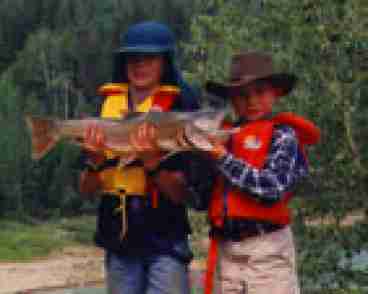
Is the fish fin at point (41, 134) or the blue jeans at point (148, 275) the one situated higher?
the fish fin at point (41, 134)

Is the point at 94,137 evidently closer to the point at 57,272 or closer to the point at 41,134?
the point at 41,134

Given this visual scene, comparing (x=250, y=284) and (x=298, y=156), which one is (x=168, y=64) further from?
(x=250, y=284)

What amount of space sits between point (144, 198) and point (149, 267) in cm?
28

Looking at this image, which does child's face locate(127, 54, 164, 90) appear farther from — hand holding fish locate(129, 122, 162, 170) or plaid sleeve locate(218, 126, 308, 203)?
plaid sleeve locate(218, 126, 308, 203)

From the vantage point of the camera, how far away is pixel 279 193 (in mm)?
3549

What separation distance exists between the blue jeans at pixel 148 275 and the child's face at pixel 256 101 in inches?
25.8

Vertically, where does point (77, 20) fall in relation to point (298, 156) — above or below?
below

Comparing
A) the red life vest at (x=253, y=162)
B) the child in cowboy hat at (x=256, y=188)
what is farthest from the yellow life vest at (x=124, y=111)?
the red life vest at (x=253, y=162)

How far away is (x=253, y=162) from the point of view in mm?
3621

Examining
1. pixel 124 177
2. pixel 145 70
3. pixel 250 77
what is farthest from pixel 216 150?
pixel 145 70

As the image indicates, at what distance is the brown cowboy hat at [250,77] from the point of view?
147 inches

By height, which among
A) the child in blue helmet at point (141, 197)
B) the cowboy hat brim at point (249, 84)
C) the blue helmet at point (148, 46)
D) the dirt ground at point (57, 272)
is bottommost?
the dirt ground at point (57, 272)

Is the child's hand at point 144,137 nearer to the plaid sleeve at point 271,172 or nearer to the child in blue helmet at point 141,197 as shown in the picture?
the child in blue helmet at point 141,197

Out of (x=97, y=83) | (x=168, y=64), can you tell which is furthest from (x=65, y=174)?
(x=168, y=64)
